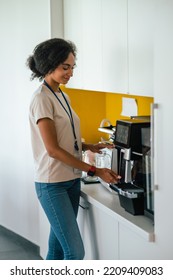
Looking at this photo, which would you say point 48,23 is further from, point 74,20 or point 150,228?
point 150,228

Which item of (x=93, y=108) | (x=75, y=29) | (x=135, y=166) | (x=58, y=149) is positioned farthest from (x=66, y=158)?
(x=93, y=108)

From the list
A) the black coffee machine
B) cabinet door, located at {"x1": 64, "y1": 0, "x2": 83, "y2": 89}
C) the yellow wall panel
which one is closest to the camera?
the black coffee machine

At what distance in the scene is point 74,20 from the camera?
3.19m

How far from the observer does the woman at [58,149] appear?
249 centimetres

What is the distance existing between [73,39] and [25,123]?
826 millimetres

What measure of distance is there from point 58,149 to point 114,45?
634 millimetres

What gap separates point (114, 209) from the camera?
8.21 feet

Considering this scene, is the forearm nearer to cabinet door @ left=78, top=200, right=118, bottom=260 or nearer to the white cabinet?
cabinet door @ left=78, top=200, right=118, bottom=260

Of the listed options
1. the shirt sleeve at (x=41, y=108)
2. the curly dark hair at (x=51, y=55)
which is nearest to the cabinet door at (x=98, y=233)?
the shirt sleeve at (x=41, y=108)

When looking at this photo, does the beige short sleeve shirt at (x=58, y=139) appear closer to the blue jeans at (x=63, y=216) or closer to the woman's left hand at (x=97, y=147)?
the blue jeans at (x=63, y=216)

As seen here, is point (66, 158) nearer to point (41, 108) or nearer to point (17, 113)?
point (41, 108)

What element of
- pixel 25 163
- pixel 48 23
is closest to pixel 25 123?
pixel 25 163

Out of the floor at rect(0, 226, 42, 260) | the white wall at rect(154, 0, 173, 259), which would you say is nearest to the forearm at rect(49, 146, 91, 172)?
the white wall at rect(154, 0, 173, 259)

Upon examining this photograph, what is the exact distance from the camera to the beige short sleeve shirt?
2545mm
